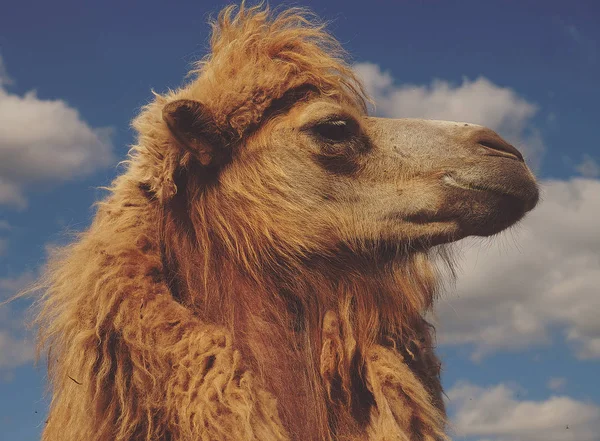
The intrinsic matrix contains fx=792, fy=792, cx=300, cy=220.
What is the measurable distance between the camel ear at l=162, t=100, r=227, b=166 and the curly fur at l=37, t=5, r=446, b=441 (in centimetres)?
3

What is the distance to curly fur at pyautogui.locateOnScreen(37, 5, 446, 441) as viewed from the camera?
12.5 feet

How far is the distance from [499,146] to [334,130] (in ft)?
3.16

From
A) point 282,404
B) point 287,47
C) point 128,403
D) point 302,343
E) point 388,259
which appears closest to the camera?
point 128,403

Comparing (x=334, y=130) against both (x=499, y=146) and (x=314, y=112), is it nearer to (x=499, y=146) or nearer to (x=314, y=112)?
(x=314, y=112)

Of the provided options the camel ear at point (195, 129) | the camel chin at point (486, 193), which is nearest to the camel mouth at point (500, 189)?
the camel chin at point (486, 193)

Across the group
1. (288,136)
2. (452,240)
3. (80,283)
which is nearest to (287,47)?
(288,136)

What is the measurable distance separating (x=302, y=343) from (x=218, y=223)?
2.71 ft

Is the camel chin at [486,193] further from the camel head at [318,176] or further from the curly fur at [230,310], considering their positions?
the curly fur at [230,310]

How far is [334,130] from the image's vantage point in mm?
4578

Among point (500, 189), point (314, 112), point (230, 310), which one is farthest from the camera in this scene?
point (314, 112)

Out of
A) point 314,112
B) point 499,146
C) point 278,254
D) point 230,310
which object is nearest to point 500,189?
point 499,146

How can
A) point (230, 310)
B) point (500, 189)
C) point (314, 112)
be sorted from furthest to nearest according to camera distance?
point (314, 112), point (500, 189), point (230, 310)

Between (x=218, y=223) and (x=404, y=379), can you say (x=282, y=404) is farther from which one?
(x=218, y=223)

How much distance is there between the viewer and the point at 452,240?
4.54 m
